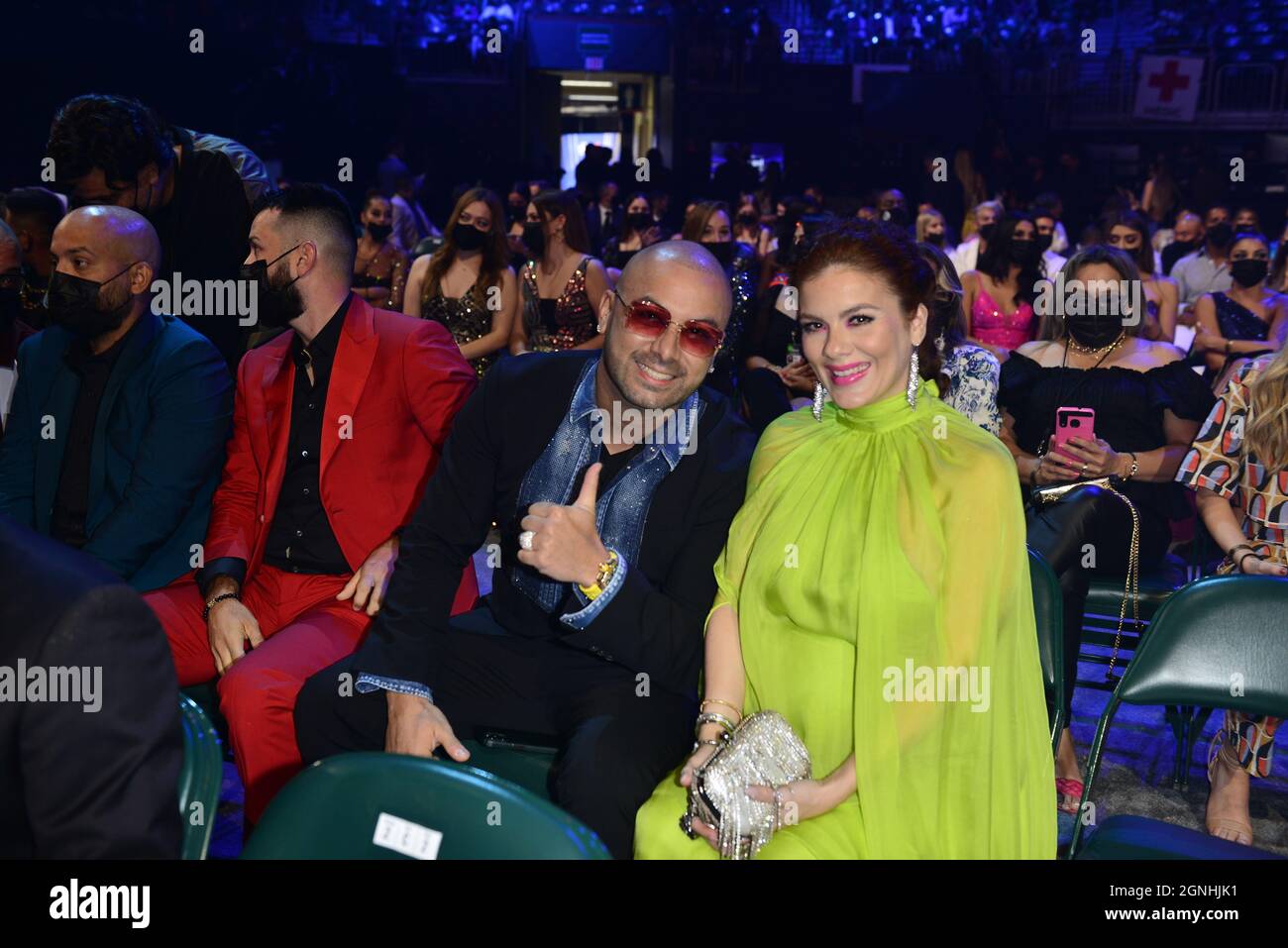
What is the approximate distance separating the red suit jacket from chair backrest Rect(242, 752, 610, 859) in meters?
1.47

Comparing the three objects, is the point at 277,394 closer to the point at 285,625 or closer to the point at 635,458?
the point at 285,625

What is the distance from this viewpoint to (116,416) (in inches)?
131

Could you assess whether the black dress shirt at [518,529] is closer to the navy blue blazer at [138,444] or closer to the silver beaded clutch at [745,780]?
the silver beaded clutch at [745,780]

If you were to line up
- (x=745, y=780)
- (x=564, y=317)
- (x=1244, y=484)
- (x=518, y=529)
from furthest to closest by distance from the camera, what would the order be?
(x=564, y=317)
(x=1244, y=484)
(x=518, y=529)
(x=745, y=780)

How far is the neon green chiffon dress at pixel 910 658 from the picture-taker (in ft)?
7.12

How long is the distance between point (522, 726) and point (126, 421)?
4.99ft

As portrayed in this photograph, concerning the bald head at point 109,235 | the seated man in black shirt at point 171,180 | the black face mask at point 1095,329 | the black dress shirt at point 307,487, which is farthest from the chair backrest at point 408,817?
the black face mask at point 1095,329

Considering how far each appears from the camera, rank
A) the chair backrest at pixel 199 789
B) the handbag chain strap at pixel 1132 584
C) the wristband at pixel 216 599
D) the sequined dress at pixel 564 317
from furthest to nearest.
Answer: the sequined dress at pixel 564 317, the handbag chain strap at pixel 1132 584, the wristband at pixel 216 599, the chair backrest at pixel 199 789

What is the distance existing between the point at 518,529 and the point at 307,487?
83cm

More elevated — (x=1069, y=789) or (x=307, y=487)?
(x=307, y=487)

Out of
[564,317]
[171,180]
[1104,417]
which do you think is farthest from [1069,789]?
[564,317]

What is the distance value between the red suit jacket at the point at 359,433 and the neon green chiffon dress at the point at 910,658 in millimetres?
1081

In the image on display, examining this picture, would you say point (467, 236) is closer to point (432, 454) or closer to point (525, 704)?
point (432, 454)
